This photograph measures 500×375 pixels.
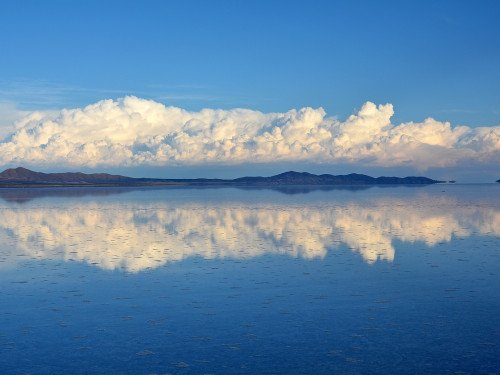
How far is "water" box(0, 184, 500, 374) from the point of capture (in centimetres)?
1445

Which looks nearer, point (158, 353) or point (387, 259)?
point (158, 353)

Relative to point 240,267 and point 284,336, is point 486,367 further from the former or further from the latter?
point 240,267

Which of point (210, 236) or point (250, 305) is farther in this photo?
point (210, 236)

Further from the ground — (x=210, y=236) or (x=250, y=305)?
(x=210, y=236)

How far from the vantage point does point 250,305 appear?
19.7 metres

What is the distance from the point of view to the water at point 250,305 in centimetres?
1445

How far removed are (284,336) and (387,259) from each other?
1479cm

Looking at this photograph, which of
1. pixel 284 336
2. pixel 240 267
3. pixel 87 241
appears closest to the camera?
pixel 284 336

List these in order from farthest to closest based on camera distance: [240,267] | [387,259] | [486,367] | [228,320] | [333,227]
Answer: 1. [333,227]
2. [387,259]
3. [240,267]
4. [228,320]
5. [486,367]

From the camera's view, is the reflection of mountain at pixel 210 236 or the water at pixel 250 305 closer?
the water at pixel 250 305

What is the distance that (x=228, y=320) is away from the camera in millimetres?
17812

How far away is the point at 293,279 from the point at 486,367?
11394 mm

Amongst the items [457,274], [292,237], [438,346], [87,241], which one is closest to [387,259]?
[457,274]

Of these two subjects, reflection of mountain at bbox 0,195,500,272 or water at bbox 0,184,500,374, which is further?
reflection of mountain at bbox 0,195,500,272
